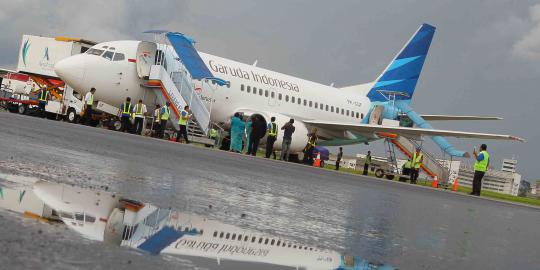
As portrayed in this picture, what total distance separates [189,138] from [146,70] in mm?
2632

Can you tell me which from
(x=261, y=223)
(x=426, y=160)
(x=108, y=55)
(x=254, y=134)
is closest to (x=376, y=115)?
(x=426, y=160)

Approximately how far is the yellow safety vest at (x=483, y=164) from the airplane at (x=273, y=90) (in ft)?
6.16

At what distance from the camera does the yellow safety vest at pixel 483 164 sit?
724 inches

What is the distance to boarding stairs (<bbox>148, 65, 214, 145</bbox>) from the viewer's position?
21.8m

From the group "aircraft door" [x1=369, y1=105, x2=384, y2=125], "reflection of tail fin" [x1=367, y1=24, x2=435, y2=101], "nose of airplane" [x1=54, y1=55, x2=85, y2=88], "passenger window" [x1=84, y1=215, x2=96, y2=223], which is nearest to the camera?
"passenger window" [x1=84, y1=215, x2=96, y2=223]

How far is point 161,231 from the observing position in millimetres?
3322

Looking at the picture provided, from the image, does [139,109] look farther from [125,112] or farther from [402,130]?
[402,130]

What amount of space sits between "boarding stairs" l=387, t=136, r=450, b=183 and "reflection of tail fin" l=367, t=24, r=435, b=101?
141 inches

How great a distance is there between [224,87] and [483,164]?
8903mm

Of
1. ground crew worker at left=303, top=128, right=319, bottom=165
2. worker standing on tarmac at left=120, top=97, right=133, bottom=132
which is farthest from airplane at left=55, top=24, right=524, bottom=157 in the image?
worker standing on tarmac at left=120, top=97, right=133, bottom=132

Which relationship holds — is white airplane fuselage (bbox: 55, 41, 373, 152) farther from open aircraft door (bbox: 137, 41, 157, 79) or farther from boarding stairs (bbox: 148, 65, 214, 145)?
boarding stairs (bbox: 148, 65, 214, 145)

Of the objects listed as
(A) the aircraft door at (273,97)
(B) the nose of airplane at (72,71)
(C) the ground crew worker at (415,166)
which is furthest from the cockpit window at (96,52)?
(C) the ground crew worker at (415,166)

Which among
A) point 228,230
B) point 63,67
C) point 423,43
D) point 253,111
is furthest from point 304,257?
point 423,43

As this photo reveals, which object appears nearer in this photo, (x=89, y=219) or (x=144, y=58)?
(x=89, y=219)
